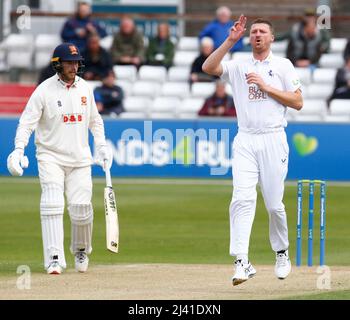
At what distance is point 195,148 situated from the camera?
22000 mm

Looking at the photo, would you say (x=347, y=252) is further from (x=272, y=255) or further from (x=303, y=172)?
(x=303, y=172)

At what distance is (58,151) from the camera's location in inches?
Answer: 479

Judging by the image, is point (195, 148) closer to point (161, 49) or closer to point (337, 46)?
point (161, 49)

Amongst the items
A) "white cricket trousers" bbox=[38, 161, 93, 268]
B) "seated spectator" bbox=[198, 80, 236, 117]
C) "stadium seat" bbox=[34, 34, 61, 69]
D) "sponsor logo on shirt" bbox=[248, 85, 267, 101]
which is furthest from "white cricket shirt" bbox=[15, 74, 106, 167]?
"stadium seat" bbox=[34, 34, 61, 69]

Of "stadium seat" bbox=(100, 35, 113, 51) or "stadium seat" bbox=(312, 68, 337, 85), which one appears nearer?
"stadium seat" bbox=(312, 68, 337, 85)

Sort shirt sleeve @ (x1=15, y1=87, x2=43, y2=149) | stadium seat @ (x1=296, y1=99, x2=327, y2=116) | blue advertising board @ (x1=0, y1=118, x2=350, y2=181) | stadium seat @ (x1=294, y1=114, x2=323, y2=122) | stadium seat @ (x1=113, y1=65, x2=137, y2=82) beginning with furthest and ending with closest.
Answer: stadium seat @ (x1=113, y1=65, x2=137, y2=82) < stadium seat @ (x1=296, y1=99, x2=327, y2=116) < stadium seat @ (x1=294, y1=114, x2=323, y2=122) < blue advertising board @ (x1=0, y1=118, x2=350, y2=181) < shirt sleeve @ (x1=15, y1=87, x2=43, y2=149)

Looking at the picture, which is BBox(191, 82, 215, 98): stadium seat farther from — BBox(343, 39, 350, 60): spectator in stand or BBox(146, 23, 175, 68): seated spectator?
BBox(343, 39, 350, 60): spectator in stand

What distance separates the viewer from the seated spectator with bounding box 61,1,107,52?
24.6 metres

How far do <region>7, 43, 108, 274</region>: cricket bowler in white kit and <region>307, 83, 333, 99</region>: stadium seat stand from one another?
11.9m

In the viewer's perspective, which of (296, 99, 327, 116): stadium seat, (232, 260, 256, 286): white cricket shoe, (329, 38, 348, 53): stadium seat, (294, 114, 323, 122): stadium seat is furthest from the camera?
(329, 38, 348, 53): stadium seat

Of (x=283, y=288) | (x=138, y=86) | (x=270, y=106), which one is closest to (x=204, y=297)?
(x=283, y=288)

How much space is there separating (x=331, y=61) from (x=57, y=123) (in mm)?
12879

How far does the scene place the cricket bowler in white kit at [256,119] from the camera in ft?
36.0

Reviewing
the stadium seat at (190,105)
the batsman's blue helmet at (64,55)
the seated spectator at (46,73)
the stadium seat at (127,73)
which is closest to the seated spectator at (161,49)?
the stadium seat at (127,73)
